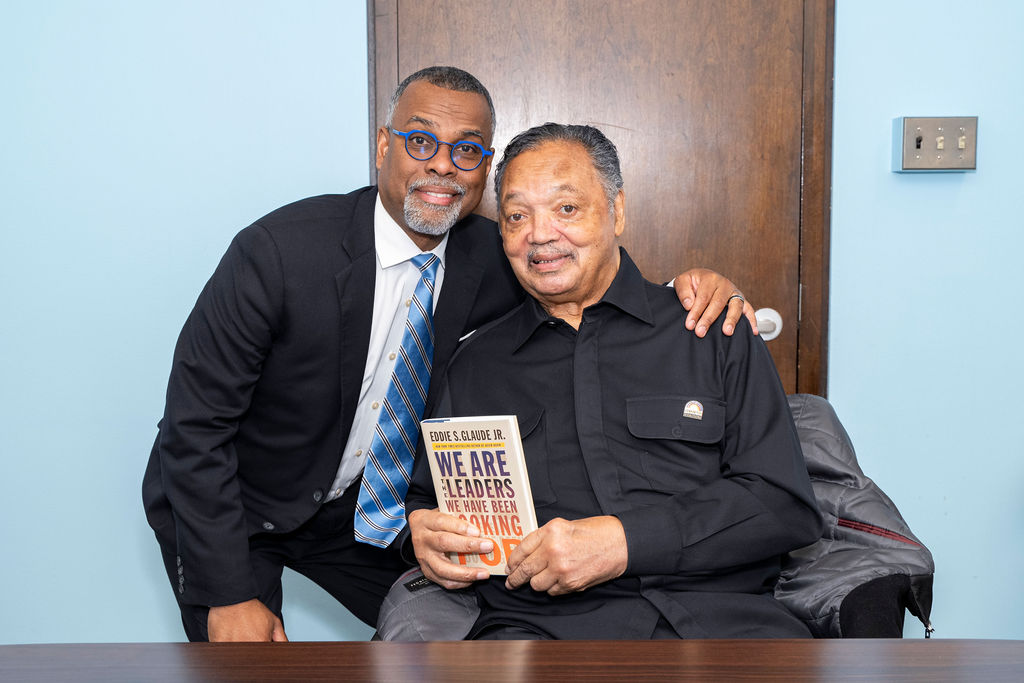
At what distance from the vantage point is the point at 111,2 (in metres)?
2.29

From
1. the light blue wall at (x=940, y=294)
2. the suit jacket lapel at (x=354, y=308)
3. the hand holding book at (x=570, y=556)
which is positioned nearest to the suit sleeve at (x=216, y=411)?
the suit jacket lapel at (x=354, y=308)

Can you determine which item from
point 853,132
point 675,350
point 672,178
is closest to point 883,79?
point 853,132

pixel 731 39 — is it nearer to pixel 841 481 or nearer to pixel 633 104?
pixel 633 104

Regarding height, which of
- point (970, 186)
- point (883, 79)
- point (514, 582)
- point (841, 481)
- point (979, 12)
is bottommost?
point (514, 582)

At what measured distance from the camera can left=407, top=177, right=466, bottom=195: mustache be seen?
191cm

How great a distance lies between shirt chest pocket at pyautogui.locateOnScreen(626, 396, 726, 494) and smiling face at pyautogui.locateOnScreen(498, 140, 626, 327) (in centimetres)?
30

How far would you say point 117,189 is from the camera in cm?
234

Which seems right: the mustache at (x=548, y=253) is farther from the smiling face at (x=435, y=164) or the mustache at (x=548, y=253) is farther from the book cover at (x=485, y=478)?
the book cover at (x=485, y=478)

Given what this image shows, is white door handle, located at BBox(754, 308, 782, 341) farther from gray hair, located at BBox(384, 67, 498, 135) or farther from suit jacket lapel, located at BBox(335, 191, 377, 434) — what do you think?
suit jacket lapel, located at BBox(335, 191, 377, 434)

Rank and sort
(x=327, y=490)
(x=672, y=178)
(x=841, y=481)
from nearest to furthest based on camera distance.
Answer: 1. (x=841, y=481)
2. (x=327, y=490)
3. (x=672, y=178)

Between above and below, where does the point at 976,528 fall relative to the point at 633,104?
below

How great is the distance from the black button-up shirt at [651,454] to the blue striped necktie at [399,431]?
86 millimetres

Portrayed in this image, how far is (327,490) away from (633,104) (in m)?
1.37

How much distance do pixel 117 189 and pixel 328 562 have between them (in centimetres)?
118
